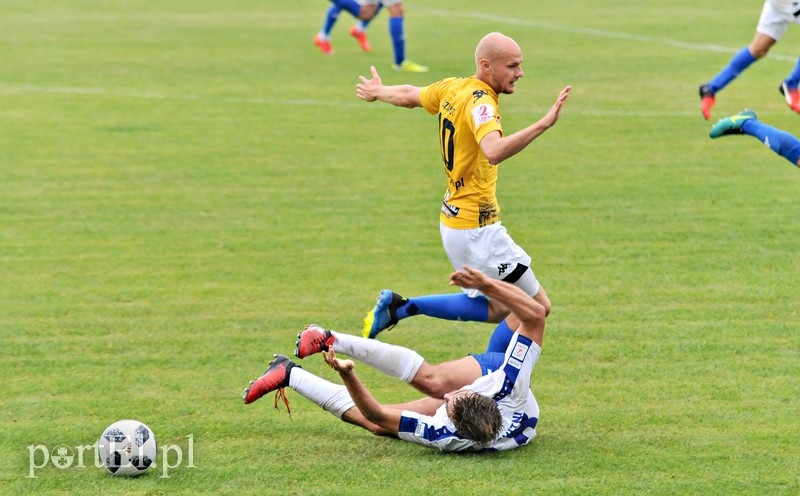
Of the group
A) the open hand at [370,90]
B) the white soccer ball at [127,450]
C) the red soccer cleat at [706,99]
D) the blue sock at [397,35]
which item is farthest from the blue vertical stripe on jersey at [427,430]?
the blue sock at [397,35]

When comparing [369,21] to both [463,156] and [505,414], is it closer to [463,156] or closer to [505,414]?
[463,156]

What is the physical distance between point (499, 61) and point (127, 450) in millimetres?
3285

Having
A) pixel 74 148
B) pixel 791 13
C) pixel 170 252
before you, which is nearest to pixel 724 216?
pixel 791 13

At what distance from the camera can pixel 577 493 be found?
244 inches

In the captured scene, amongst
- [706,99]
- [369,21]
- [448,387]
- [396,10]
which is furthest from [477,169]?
[369,21]

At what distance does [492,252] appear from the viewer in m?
7.66

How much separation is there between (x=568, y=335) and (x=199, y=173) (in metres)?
6.37

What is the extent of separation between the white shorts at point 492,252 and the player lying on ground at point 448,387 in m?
0.54

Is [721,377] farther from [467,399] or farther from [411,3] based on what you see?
[411,3]

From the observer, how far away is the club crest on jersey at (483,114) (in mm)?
7062

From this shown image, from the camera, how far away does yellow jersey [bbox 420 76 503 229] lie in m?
7.38

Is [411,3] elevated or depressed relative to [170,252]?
elevated

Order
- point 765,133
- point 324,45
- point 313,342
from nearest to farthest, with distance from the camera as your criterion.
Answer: point 313,342
point 765,133
point 324,45

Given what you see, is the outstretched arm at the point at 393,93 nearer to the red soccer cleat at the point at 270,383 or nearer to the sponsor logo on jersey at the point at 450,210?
the sponsor logo on jersey at the point at 450,210
